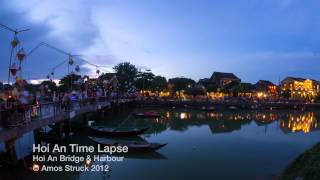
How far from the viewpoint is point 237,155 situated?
89.6ft

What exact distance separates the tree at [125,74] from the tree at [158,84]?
8356 millimetres

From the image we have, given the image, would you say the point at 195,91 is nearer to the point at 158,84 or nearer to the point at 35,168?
the point at 158,84

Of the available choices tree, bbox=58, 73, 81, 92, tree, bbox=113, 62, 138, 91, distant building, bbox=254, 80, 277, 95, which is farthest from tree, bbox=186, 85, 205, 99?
tree, bbox=58, 73, 81, 92

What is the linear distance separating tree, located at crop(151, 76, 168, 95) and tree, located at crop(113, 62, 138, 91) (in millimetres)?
8356

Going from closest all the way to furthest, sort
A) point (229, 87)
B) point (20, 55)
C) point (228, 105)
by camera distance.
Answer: point (20, 55)
point (228, 105)
point (229, 87)

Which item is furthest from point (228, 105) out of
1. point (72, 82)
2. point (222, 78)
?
point (222, 78)

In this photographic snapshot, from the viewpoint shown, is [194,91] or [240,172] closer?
[240,172]

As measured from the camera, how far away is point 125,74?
97.8 m

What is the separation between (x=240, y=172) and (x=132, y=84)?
80128 millimetres

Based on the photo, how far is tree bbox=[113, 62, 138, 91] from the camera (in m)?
95.7

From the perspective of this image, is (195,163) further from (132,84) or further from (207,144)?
(132,84)

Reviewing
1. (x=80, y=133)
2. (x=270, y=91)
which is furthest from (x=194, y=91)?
(x=80, y=133)

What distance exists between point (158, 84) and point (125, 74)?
15.2m

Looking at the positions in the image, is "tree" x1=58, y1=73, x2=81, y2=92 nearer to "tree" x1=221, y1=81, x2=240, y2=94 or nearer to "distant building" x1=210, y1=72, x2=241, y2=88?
"tree" x1=221, y1=81, x2=240, y2=94
